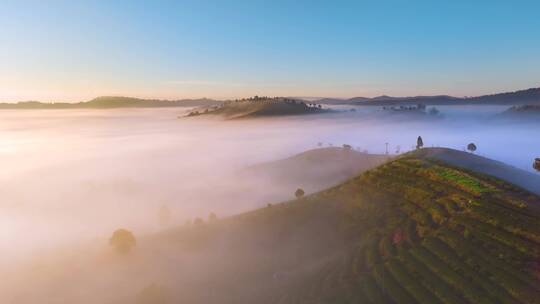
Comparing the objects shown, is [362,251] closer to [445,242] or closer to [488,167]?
[445,242]

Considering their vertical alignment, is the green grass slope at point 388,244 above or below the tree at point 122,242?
above

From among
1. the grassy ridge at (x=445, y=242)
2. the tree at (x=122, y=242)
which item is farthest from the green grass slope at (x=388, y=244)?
the tree at (x=122, y=242)

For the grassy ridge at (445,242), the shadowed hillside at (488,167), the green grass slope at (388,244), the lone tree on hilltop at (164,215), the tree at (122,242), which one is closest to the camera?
the grassy ridge at (445,242)

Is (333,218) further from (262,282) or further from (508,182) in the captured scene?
(508,182)

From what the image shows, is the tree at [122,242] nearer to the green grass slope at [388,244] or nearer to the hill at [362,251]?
the hill at [362,251]

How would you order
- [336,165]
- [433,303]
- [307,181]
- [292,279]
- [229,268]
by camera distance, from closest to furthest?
[433,303], [292,279], [229,268], [307,181], [336,165]

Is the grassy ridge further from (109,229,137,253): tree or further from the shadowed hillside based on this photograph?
(109,229,137,253): tree

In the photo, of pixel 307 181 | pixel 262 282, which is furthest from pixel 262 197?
pixel 262 282
